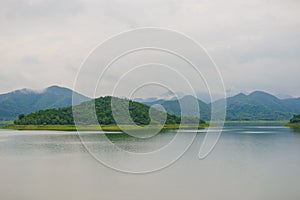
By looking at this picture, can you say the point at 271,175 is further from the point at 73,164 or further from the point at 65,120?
the point at 65,120

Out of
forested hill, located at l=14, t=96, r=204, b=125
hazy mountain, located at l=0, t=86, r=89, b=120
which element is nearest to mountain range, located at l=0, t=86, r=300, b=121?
hazy mountain, located at l=0, t=86, r=89, b=120

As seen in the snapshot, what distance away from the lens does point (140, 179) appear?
12.5 metres

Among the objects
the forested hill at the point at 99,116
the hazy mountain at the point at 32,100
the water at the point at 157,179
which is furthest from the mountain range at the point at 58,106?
the water at the point at 157,179

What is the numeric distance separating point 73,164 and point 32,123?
3727cm

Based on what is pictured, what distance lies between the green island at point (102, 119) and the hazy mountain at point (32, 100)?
8573cm

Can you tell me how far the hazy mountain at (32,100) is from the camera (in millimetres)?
141625

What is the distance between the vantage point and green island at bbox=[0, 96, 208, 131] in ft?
152

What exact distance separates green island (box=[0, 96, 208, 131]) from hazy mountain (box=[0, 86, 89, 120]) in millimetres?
85725

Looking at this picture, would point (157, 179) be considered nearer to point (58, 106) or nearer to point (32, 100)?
point (58, 106)

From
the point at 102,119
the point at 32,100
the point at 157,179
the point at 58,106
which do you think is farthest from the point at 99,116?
the point at 32,100

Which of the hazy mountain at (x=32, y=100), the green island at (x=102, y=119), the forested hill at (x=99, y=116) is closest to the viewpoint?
the green island at (x=102, y=119)

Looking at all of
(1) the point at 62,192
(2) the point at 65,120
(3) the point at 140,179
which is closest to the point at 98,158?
(3) the point at 140,179

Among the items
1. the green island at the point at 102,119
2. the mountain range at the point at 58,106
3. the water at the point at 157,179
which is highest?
the mountain range at the point at 58,106

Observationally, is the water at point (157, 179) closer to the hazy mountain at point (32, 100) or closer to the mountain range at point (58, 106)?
the mountain range at point (58, 106)
